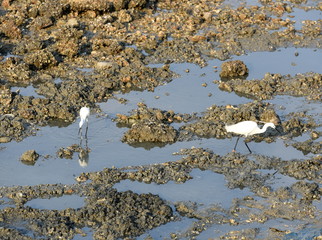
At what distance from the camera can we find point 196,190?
1245 centimetres

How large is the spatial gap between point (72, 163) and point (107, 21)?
22.6 feet

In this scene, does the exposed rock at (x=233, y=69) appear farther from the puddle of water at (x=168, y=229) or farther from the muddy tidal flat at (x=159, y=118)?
the puddle of water at (x=168, y=229)

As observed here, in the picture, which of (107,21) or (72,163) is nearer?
(72,163)

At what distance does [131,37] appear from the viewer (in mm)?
18312

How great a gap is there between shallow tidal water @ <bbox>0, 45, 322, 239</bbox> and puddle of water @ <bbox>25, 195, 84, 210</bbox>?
0.06 feet

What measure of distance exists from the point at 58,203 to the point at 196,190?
2.45 meters

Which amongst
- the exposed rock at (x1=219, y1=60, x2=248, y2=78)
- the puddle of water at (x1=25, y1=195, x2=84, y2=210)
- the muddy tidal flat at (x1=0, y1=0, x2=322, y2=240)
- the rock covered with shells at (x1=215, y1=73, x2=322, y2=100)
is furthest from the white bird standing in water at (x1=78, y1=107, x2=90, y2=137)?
the exposed rock at (x1=219, y1=60, x2=248, y2=78)

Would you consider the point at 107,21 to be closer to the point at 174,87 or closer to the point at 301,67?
the point at 174,87

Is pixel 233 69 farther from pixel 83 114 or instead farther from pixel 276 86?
pixel 83 114

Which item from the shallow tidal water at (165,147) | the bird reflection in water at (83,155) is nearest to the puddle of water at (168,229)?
the shallow tidal water at (165,147)

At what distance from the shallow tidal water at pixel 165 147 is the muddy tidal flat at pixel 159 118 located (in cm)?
3

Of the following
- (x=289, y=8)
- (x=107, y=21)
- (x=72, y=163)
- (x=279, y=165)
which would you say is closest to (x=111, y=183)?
(x=72, y=163)

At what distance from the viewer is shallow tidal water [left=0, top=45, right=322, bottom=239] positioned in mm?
12301

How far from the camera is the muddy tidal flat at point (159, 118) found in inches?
454
